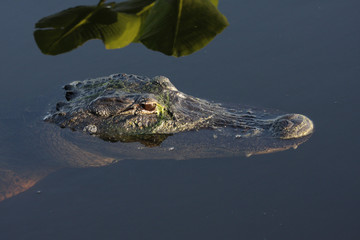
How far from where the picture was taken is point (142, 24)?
5.37ft

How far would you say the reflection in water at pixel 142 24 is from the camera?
156 cm

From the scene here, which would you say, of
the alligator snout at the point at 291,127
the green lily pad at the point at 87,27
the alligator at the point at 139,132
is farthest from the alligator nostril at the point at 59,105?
the green lily pad at the point at 87,27

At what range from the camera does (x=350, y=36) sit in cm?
650

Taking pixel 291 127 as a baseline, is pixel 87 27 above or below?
above

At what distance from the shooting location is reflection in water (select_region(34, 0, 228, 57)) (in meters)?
1.56

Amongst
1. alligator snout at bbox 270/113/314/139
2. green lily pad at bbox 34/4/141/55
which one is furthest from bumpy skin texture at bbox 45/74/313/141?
green lily pad at bbox 34/4/141/55

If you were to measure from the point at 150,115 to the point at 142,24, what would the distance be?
10.3ft

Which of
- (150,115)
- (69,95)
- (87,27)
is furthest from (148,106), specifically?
(87,27)

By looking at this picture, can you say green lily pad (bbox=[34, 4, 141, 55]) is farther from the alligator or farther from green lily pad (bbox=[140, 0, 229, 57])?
the alligator

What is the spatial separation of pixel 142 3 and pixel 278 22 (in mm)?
5741

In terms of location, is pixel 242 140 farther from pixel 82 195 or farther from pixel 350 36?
pixel 350 36

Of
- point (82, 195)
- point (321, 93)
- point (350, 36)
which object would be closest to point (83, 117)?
point (82, 195)

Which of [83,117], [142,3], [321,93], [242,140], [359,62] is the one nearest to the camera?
[142,3]

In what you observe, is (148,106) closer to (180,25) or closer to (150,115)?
(150,115)
